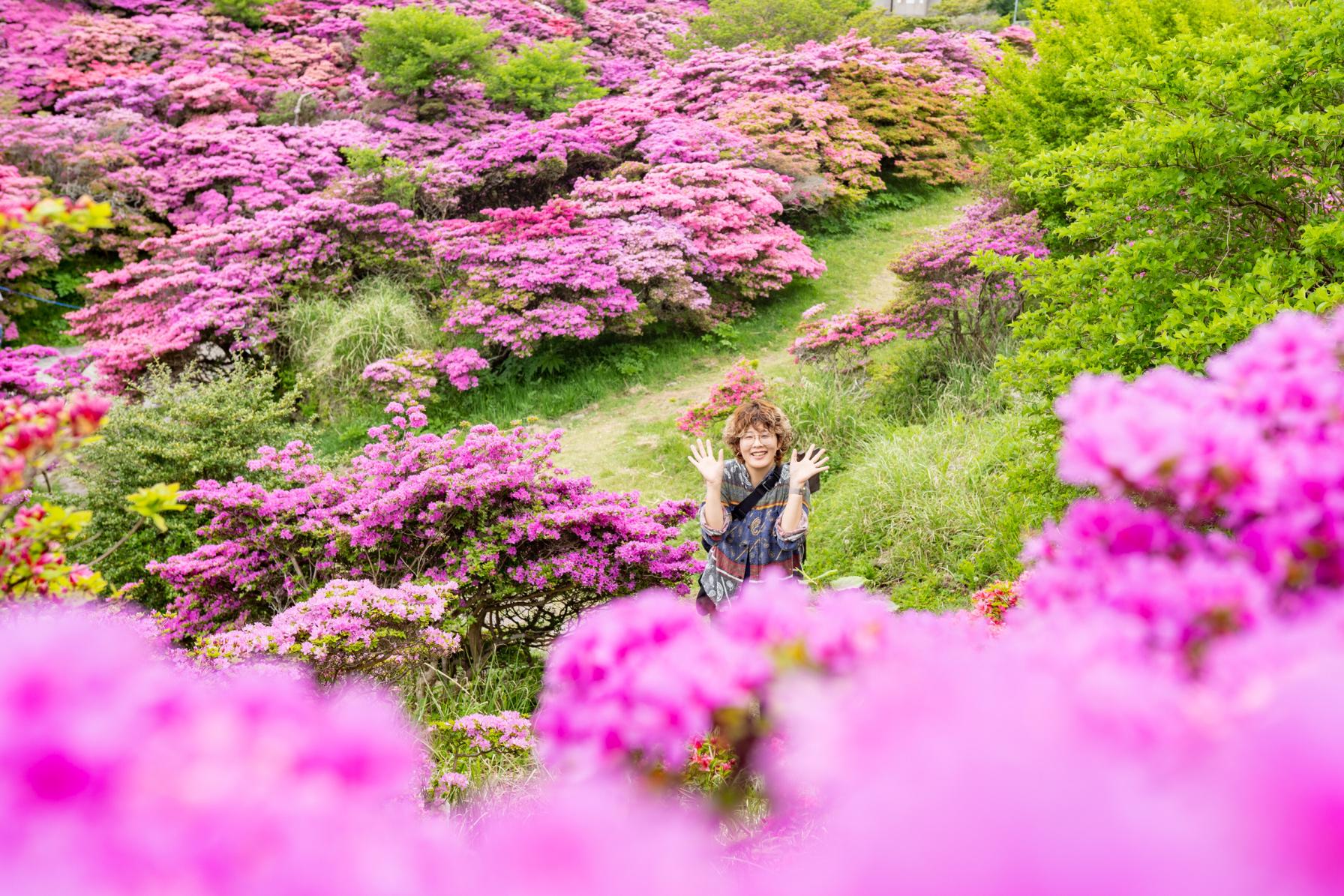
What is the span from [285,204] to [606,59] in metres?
8.69

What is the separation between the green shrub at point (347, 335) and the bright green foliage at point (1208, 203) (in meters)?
6.95

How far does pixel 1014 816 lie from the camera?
310 mm

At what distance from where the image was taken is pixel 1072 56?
811 cm

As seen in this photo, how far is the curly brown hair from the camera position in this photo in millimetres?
3703

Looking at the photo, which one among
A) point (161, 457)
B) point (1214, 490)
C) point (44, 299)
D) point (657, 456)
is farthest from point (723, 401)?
point (44, 299)

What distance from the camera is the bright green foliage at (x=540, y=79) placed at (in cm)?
1283

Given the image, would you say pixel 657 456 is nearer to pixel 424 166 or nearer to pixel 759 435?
pixel 759 435

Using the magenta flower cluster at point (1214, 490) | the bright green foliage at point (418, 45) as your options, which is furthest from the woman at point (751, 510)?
the bright green foliage at point (418, 45)

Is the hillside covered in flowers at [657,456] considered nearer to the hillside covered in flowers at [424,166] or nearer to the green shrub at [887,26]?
the hillside covered in flowers at [424,166]

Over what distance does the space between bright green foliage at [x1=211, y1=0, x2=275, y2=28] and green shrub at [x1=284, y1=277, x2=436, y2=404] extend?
9573 millimetres

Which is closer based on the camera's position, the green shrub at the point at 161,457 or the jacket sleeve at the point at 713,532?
the jacket sleeve at the point at 713,532

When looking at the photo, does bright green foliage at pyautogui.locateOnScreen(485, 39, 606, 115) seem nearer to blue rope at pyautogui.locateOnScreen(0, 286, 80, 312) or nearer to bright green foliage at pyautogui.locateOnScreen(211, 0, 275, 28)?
bright green foliage at pyautogui.locateOnScreen(211, 0, 275, 28)

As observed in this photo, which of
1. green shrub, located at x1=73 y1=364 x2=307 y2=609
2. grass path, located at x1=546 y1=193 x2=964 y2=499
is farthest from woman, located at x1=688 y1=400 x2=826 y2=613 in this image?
green shrub, located at x1=73 y1=364 x2=307 y2=609

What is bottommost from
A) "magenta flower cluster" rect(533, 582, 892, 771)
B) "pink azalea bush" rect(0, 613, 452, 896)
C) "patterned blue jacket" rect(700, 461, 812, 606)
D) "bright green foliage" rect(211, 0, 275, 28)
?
"patterned blue jacket" rect(700, 461, 812, 606)
